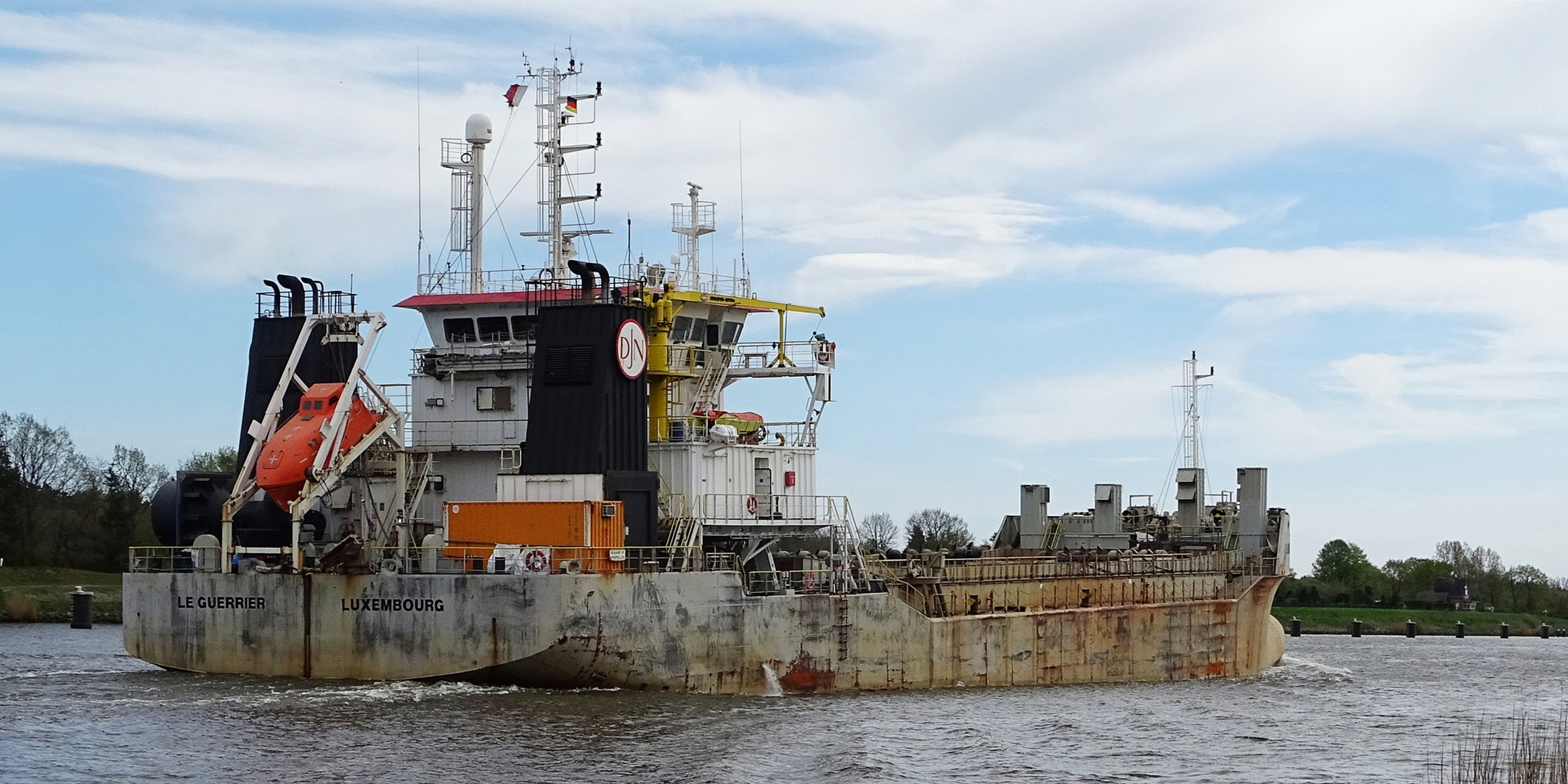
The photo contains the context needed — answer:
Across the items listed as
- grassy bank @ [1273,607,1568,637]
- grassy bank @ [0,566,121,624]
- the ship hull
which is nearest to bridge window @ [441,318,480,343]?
the ship hull

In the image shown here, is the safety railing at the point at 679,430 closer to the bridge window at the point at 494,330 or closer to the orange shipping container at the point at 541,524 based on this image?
the bridge window at the point at 494,330

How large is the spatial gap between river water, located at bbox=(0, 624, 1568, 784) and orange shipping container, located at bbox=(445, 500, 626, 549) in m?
2.55

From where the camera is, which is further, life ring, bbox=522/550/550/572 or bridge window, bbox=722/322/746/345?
bridge window, bbox=722/322/746/345

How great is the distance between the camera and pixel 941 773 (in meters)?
25.1

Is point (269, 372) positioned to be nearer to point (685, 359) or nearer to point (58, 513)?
point (685, 359)

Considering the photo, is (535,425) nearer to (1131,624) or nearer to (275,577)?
(275,577)

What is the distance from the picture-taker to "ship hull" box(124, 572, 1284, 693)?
3005 cm

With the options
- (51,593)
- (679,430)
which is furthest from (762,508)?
(51,593)

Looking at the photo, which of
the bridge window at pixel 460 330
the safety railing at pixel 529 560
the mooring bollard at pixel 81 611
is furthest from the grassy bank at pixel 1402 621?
the safety railing at pixel 529 560

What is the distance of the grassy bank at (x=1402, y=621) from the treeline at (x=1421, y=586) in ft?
12.3

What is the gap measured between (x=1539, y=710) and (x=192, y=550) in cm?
2638

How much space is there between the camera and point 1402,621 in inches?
3211

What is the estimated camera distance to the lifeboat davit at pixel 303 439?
109ft

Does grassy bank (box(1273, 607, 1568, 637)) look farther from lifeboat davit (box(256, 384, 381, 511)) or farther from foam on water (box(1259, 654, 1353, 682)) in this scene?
lifeboat davit (box(256, 384, 381, 511))
